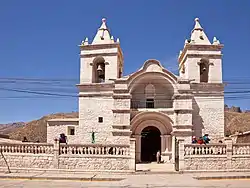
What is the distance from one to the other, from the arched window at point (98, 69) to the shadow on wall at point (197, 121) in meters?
8.28

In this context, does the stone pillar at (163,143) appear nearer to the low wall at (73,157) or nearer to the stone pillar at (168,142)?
the stone pillar at (168,142)

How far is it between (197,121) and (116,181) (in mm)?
13191

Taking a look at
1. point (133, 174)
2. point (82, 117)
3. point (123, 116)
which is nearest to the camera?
point (133, 174)

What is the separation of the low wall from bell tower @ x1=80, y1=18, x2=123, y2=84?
1074 centimetres

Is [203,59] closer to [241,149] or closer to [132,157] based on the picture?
[241,149]

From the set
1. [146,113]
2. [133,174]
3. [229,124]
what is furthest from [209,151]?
[229,124]

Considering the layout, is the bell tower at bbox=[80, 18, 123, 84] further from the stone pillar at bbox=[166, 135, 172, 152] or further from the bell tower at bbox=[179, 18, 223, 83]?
the stone pillar at bbox=[166, 135, 172, 152]

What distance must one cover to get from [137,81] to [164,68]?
7.69ft

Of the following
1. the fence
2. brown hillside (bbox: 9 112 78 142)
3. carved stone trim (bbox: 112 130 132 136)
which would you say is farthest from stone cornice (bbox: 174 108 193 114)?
brown hillside (bbox: 9 112 78 142)

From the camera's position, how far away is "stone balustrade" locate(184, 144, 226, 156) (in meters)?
17.4

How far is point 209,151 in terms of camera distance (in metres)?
17.5

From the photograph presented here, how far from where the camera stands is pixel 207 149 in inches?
690

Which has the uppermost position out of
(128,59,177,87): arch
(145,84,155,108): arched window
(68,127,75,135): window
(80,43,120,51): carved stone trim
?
(80,43,120,51): carved stone trim

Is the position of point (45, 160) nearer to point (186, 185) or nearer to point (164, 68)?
point (186, 185)
